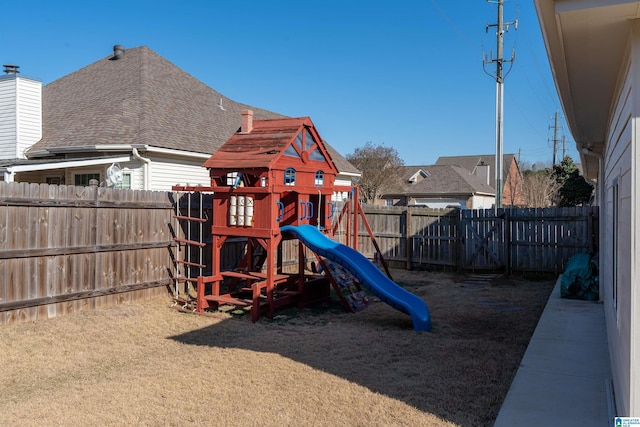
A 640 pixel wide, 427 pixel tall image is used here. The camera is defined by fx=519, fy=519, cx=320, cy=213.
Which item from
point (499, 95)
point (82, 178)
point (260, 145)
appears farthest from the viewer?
point (499, 95)

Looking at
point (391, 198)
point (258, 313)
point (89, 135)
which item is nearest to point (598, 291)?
point (258, 313)

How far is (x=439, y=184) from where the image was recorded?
41.8 meters

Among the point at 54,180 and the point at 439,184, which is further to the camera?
the point at 439,184

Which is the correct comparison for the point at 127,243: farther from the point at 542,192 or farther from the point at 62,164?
the point at 542,192

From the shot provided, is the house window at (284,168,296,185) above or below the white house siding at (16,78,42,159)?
below

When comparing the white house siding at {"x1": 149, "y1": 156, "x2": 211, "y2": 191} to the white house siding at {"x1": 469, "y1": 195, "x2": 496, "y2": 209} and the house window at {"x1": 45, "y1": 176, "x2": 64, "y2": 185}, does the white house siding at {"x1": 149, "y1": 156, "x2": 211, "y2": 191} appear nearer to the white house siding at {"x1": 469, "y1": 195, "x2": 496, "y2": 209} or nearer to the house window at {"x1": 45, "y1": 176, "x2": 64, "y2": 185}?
the house window at {"x1": 45, "y1": 176, "x2": 64, "y2": 185}

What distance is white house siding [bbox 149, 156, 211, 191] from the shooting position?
44.0ft

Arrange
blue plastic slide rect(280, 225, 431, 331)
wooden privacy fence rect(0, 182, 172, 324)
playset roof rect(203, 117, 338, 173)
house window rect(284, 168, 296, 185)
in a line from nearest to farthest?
wooden privacy fence rect(0, 182, 172, 324) → blue plastic slide rect(280, 225, 431, 331) → playset roof rect(203, 117, 338, 173) → house window rect(284, 168, 296, 185)

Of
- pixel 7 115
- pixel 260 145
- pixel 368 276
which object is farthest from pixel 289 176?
pixel 7 115

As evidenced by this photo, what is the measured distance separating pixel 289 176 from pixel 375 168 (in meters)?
28.9

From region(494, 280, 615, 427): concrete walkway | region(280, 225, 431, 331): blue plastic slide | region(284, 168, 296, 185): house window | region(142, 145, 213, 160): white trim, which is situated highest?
region(142, 145, 213, 160): white trim

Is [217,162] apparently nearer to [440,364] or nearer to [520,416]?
[440,364]

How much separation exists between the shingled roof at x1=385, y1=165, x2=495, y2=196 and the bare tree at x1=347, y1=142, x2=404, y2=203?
83.4 inches

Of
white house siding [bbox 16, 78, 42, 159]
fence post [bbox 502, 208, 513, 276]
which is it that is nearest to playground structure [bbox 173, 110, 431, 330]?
fence post [bbox 502, 208, 513, 276]
